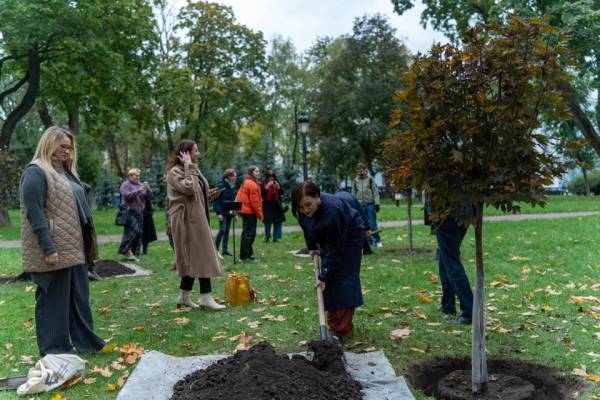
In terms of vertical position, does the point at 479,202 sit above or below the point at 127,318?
above

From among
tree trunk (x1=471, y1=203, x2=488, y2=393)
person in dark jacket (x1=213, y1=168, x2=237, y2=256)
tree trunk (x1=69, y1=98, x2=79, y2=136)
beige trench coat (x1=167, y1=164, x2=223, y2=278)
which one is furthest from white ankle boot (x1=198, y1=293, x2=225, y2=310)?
tree trunk (x1=69, y1=98, x2=79, y2=136)

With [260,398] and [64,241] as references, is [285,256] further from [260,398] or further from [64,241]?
[260,398]

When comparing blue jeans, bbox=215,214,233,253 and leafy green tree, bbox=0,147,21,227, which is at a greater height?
leafy green tree, bbox=0,147,21,227

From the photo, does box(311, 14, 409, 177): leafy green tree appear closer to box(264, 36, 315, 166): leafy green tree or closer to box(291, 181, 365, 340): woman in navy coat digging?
box(264, 36, 315, 166): leafy green tree

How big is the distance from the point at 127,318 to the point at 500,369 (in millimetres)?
4207

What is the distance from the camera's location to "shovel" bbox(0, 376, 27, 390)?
4.43 m

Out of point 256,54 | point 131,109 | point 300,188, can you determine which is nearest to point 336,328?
point 300,188

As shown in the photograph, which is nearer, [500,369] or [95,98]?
[500,369]

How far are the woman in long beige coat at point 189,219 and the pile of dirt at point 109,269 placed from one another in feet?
12.8

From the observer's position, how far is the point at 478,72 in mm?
3865

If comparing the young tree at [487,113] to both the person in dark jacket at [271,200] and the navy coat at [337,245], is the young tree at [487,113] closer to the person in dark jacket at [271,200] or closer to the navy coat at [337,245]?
the navy coat at [337,245]

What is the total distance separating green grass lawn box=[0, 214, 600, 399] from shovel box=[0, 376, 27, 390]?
34 centimetres

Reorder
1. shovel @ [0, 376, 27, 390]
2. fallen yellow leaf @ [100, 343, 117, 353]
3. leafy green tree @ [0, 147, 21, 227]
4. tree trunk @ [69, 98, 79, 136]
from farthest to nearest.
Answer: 1. tree trunk @ [69, 98, 79, 136]
2. leafy green tree @ [0, 147, 21, 227]
3. fallen yellow leaf @ [100, 343, 117, 353]
4. shovel @ [0, 376, 27, 390]

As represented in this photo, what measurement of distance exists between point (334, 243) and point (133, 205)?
7.43 meters
